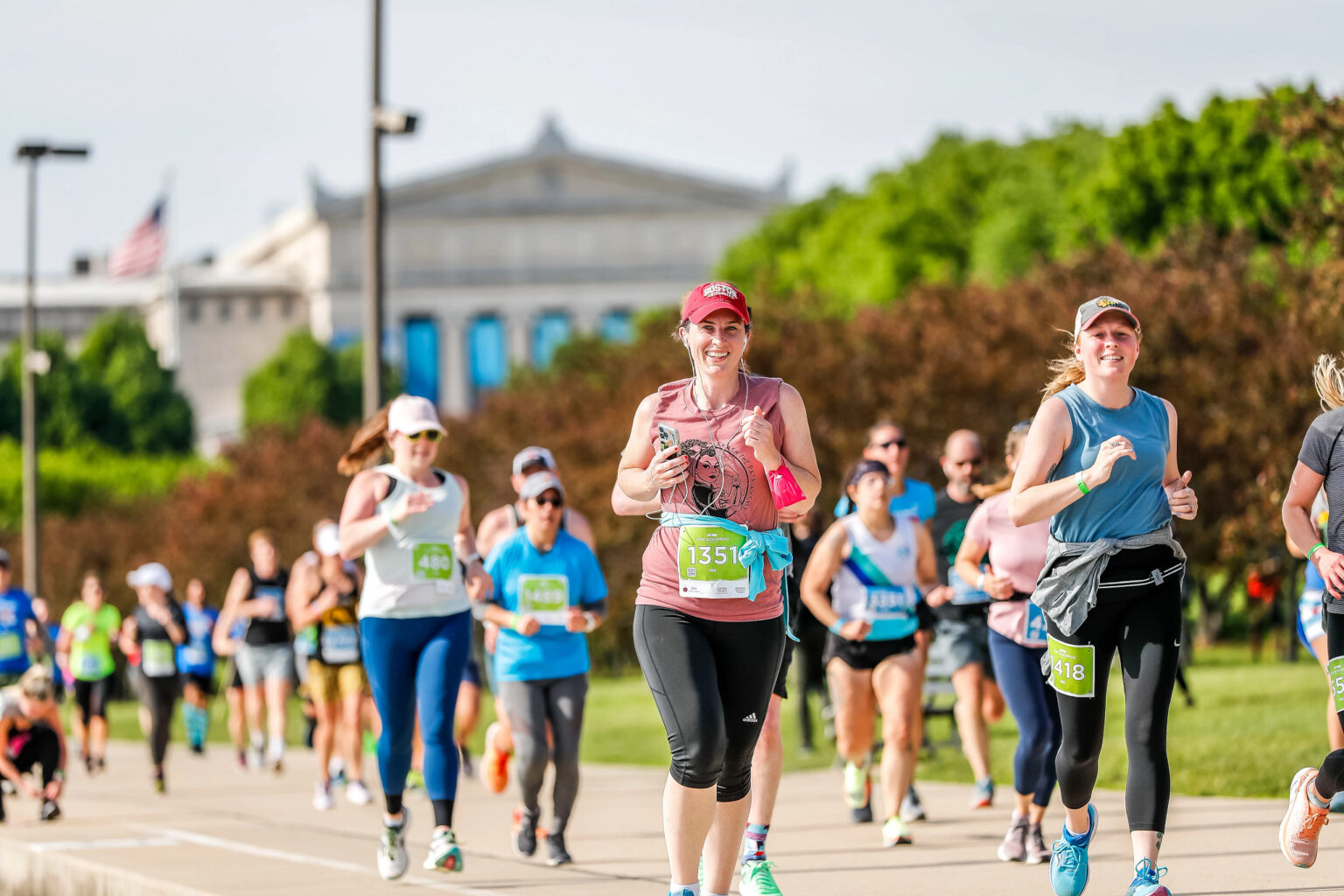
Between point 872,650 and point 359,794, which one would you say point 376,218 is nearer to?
point 359,794

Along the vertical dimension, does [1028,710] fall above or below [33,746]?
above

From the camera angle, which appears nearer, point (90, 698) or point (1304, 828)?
point (1304, 828)

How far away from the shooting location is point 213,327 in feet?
410

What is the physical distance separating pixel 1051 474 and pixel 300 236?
12408 centimetres

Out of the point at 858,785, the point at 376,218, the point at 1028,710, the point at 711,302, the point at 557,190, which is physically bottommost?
the point at 858,785

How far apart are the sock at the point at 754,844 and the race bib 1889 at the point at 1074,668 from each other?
144 centimetres

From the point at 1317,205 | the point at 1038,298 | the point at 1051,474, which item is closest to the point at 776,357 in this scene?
the point at 1038,298

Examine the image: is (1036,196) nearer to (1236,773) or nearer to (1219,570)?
(1219,570)

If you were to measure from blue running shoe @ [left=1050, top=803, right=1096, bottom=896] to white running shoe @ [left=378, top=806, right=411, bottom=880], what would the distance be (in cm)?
311

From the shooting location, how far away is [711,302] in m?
6.79

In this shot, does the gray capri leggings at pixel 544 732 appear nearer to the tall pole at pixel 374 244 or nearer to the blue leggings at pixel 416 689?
the blue leggings at pixel 416 689

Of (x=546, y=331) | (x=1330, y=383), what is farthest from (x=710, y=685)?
(x=546, y=331)

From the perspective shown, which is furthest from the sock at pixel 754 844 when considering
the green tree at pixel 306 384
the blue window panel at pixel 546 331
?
the blue window panel at pixel 546 331

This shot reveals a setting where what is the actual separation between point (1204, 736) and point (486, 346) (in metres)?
113
